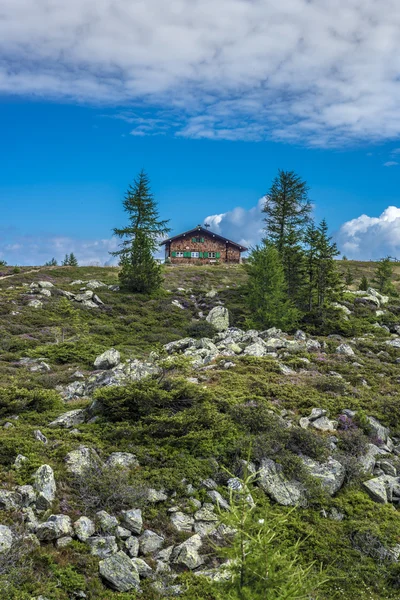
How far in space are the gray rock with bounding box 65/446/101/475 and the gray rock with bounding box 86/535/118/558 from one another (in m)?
1.83

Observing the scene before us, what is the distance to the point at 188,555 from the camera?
7.96 meters

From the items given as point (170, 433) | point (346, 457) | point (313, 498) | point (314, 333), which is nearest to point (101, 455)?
point (170, 433)

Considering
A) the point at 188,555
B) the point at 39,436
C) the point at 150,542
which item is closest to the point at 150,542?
the point at 150,542

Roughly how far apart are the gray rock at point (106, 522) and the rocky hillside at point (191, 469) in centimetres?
2

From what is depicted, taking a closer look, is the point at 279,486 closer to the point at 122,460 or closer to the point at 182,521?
the point at 182,521

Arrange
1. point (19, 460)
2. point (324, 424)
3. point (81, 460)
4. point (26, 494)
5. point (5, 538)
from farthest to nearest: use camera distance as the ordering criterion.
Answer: point (324, 424) < point (81, 460) < point (19, 460) < point (26, 494) < point (5, 538)

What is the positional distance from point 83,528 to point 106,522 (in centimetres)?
48

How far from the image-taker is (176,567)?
311 inches

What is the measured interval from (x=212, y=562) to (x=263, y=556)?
162 inches

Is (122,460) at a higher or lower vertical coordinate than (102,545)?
higher

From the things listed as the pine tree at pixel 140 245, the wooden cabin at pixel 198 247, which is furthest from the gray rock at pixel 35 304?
the wooden cabin at pixel 198 247

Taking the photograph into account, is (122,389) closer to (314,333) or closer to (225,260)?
(314,333)

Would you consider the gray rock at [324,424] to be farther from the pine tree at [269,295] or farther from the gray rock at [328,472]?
the pine tree at [269,295]

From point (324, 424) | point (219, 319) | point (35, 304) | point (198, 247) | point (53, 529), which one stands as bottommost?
point (324, 424)
